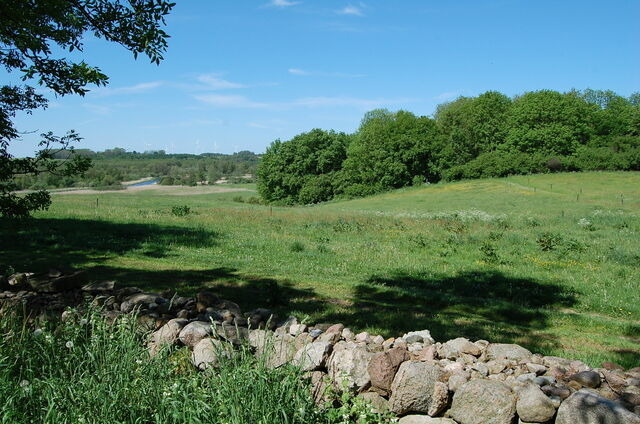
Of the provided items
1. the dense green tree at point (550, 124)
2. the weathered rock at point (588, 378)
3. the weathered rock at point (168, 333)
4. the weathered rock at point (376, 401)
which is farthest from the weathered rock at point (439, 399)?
the dense green tree at point (550, 124)

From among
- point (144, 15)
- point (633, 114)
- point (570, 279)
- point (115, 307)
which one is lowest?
point (570, 279)

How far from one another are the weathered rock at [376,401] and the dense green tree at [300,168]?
82.5 metres

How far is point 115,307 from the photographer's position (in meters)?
7.70

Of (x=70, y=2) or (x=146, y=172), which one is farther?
(x=146, y=172)

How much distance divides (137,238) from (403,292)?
11765 millimetres

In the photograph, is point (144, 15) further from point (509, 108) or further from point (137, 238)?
point (509, 108)

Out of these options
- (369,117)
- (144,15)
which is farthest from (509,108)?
(144,15)

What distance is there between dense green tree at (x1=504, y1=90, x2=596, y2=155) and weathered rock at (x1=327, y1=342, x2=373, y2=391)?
8098cm

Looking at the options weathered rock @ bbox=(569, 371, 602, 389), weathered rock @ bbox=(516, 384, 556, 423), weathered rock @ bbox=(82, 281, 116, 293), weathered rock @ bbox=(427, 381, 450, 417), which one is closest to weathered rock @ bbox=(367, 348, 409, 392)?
weathered rock @ bbox=(427, 381, 450, 417)

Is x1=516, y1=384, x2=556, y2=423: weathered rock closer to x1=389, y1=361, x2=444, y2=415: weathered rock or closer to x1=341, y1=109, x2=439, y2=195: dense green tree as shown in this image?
x1=389, y1=361, x2=444, y2=415: weathered rock

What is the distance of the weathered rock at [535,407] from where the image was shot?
4176mm

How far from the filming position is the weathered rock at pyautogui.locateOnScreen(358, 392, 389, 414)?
4863 mm

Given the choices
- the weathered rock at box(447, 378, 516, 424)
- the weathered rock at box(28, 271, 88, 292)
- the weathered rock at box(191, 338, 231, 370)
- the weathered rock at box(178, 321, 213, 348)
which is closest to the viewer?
the weathered rock at box(447, 378, 516, 424)

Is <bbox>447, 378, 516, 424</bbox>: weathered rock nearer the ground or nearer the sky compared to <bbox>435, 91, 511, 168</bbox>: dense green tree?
nearer the ground
